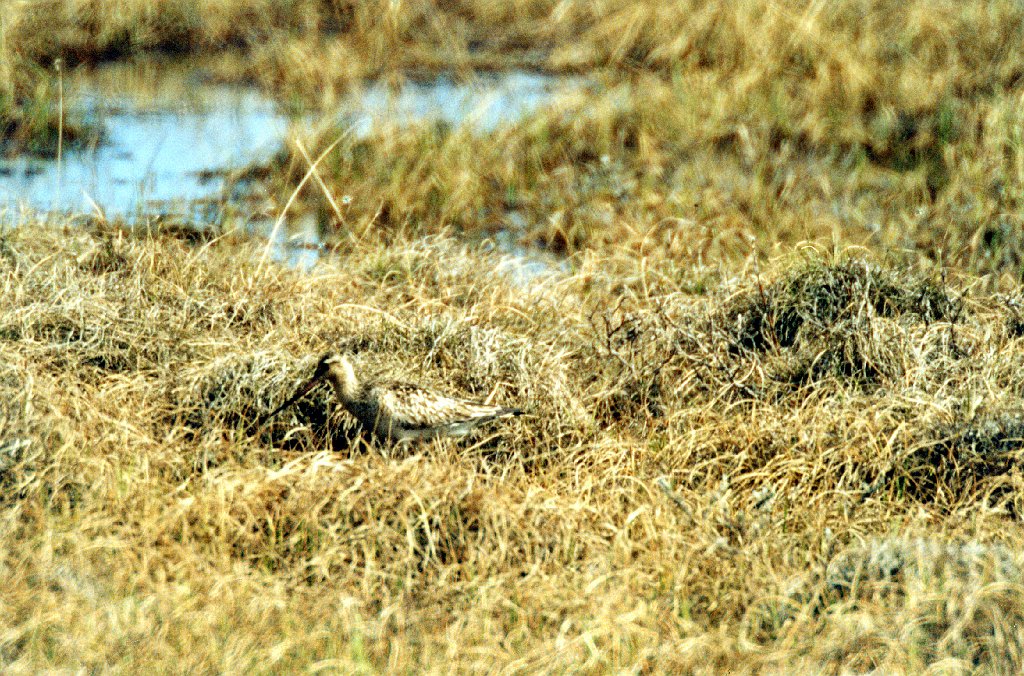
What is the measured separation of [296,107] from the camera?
36.3ft

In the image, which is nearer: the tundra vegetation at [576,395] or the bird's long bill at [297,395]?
the tundra vegetation at [576,395]

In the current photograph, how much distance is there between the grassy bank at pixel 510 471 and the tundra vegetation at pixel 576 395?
21 millimetres

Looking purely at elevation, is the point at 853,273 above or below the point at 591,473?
above

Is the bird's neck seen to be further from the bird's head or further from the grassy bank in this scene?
the grassy bank

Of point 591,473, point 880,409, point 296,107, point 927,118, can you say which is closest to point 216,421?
point 591,473

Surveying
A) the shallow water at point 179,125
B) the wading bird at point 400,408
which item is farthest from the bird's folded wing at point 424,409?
the shallow water at point 179,125

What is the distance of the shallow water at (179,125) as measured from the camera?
9.73 metres

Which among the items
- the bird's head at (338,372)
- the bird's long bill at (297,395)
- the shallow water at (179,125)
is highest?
the bird's head at (338,372)

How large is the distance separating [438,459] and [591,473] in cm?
65

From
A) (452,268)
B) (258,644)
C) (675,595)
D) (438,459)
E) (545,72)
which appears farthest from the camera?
(545,72)

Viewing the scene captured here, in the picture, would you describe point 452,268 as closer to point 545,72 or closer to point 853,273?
point 853,273

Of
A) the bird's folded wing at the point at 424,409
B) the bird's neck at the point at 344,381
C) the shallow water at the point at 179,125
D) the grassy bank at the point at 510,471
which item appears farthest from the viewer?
the shallow water at the point at 179,125

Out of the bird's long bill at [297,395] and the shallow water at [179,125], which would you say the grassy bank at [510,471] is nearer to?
the bird's long bill at [297,395]

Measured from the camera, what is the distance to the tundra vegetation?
492 cm
